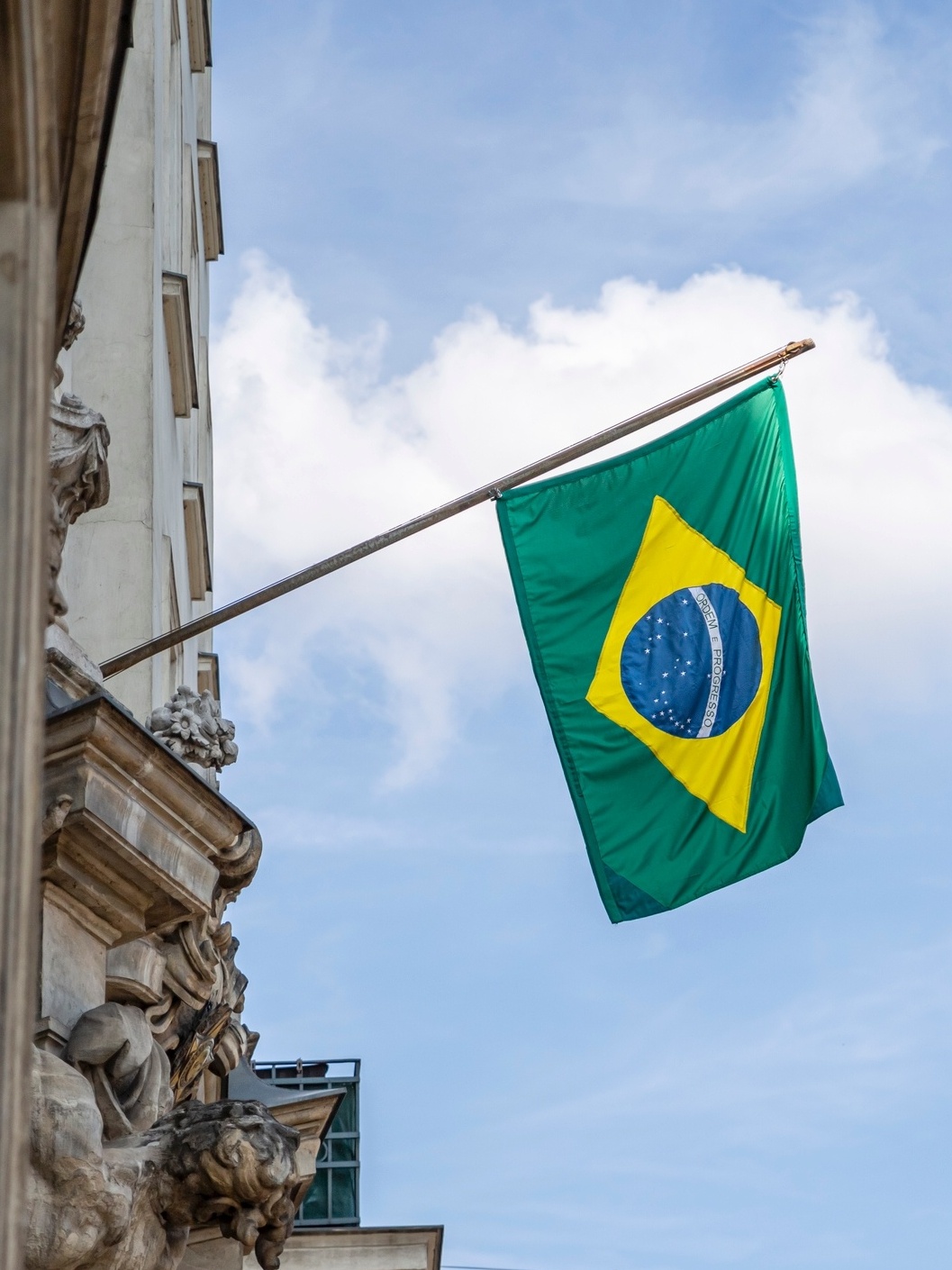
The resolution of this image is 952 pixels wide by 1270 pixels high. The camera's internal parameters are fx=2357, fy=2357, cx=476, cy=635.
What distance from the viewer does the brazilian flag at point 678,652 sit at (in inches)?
475

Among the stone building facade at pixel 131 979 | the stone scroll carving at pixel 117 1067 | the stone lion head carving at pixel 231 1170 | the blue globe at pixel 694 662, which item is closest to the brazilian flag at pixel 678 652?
the blue globe at pixel 694 662

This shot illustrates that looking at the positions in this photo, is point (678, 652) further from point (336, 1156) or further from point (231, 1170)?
point (336, 1156)

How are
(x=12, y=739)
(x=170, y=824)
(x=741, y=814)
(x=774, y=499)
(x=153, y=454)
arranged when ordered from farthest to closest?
(x=153, y=454) < (x=774, y=499) < (x=741, y=814) < (x=170, y=824) < (x=12, y=739)

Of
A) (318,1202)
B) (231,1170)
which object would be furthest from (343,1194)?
(231,1170)

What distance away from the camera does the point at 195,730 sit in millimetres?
10633

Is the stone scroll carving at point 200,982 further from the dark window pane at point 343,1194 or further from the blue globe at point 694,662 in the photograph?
the dark window pane at point 343,1194

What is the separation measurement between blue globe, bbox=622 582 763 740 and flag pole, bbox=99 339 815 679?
0.98 m

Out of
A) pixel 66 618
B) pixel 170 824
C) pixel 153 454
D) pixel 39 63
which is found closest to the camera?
pixel 39 63

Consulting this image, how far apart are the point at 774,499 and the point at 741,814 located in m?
2.01

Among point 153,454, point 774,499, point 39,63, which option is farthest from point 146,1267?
point 153,454

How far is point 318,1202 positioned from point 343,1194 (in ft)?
1.30

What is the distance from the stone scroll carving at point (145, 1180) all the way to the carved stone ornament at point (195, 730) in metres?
2.58

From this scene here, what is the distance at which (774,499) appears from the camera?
13164 mm

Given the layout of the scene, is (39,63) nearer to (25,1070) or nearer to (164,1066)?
(25,1070)
